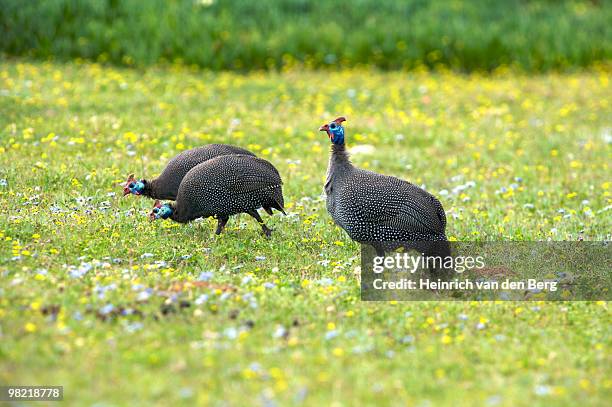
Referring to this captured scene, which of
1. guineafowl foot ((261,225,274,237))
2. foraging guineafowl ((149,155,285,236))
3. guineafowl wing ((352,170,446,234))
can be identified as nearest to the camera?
guineafowl wing ((352,170,446,234))

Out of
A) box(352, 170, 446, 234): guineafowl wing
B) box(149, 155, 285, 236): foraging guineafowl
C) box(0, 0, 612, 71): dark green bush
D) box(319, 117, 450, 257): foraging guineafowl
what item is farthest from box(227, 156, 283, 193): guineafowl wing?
box(0, 0, 612, 71): dark green bush

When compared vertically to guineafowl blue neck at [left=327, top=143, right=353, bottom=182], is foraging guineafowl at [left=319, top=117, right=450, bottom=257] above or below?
below

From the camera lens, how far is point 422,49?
651 inches

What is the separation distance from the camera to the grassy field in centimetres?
502

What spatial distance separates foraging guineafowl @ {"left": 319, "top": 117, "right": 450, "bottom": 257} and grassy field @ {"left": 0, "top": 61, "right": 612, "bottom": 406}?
16.5 inches

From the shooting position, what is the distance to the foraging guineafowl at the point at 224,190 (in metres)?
7.63

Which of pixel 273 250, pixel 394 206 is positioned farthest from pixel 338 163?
pixel 273 250

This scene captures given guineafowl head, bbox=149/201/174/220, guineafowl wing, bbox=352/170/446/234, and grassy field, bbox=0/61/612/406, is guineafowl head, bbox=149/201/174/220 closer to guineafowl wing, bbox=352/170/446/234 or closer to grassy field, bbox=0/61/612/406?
grassy field, bbox=0/61/612/406

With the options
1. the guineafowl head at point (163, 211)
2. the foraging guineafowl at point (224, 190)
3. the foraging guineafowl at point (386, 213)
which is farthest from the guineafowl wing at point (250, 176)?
the foraging guineafowl at point (386, 213)

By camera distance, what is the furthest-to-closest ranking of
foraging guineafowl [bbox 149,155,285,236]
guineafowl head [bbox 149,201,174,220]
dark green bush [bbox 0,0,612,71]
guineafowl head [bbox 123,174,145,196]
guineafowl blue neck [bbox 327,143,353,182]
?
dark green bush [bbox 0,0,612,71] < guineafowl head [bbox 123,174,145,196] < guineafowl head [bbox 149,201,174,220] < foraging guineafowl [bbox 149,155,285,236] < guineafowl blue neck [bbox 327,143,353,182]

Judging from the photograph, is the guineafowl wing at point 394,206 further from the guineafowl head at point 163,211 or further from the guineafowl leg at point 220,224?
the guineafowl head at point 163,211

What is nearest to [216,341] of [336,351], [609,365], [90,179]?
[336,351]

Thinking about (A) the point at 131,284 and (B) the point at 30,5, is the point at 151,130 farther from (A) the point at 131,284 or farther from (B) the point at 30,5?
(B) the point at 30,5

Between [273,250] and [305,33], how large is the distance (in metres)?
9.41
